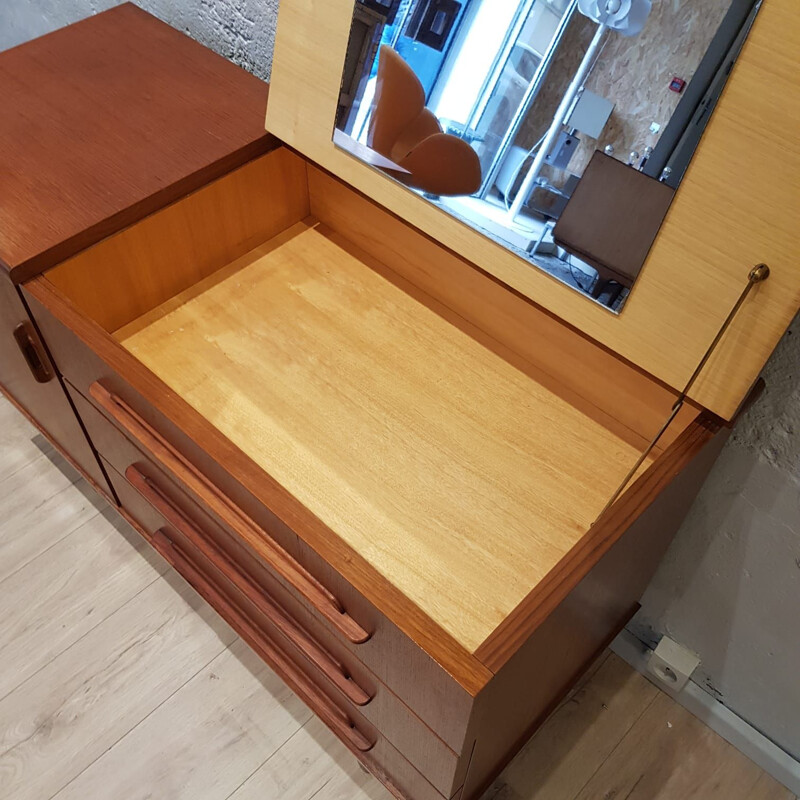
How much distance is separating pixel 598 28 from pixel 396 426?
1.42ft

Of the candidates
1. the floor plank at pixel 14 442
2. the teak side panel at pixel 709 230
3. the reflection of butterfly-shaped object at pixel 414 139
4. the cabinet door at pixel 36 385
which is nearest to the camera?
the teak side panel at pixel 709 230

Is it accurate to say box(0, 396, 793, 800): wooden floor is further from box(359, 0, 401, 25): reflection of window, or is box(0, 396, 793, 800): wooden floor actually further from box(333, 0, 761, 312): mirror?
box(359, 0, 401, 25): reflection of window

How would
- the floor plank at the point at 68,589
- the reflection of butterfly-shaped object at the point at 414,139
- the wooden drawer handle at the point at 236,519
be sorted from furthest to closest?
the floor plank at the point at 68,589, the reflection of butterfly-shaped object at the point at 414,139, the wooden drawer handle at the point at 236,519

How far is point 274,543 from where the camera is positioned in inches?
29.1

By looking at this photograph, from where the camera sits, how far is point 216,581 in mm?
1030

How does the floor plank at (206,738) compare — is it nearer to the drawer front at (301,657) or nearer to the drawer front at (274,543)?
the drawer front at (301,657)

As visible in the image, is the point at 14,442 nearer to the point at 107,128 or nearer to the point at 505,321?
the point at 107,128

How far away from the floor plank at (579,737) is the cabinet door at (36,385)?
741 mm

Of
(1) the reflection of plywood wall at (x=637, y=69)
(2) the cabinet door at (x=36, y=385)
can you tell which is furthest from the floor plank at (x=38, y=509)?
(1) the reflection of plywood wall at (x=637, y=69)

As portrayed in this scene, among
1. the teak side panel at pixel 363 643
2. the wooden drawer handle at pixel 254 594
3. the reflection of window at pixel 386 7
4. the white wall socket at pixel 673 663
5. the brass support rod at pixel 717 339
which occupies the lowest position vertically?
the white wall socket at pixel 673 663

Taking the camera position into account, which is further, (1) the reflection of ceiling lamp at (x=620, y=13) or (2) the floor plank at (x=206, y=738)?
(2) the floor plank at (x=206, y=738)

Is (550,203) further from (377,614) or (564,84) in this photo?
(377,614)

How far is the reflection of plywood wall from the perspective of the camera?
64 cm

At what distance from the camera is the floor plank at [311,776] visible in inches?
44.8
